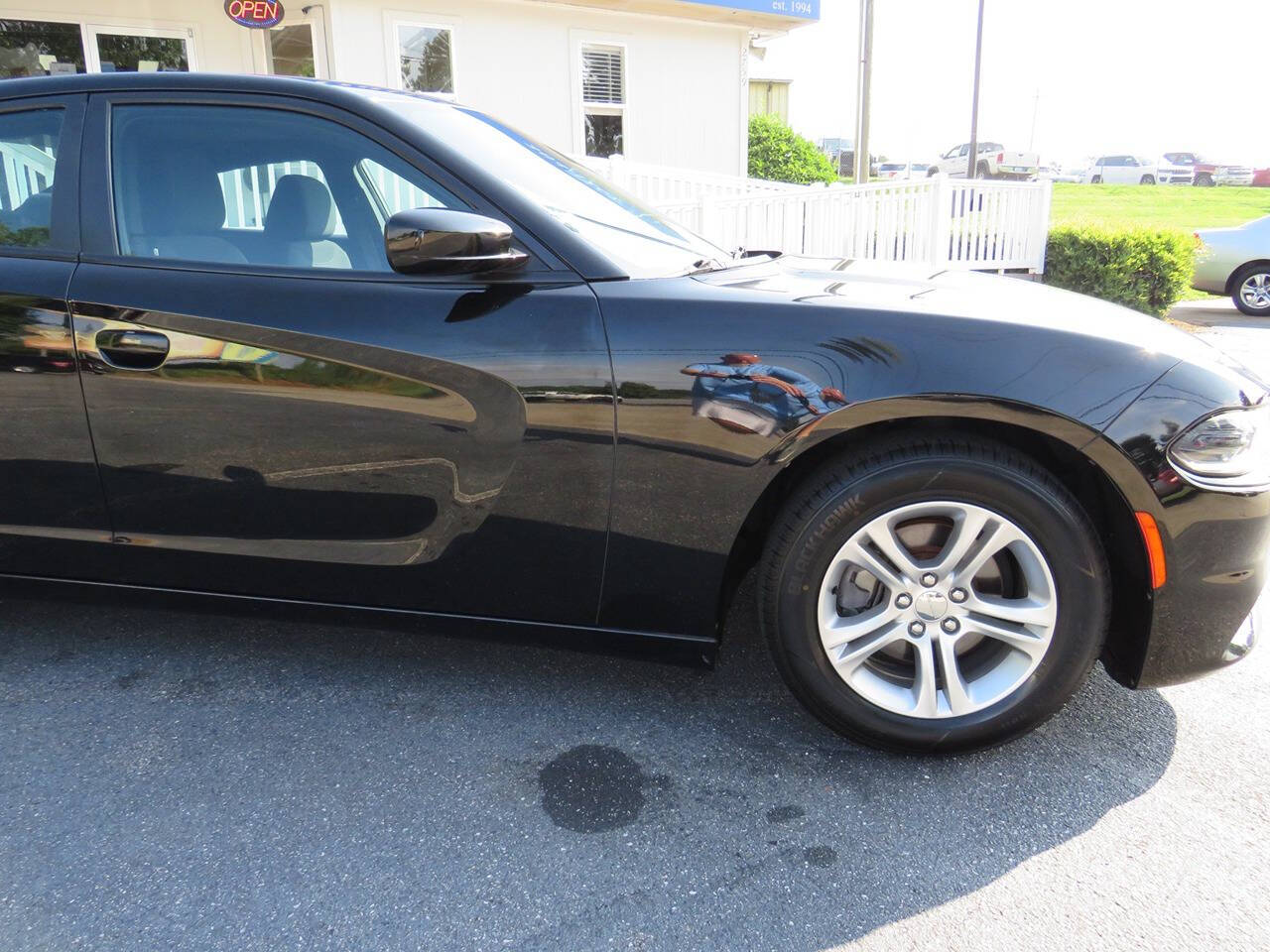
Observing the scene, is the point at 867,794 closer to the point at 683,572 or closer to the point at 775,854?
the point at 775,854

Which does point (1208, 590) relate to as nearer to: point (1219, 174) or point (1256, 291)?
point (1256, 291)

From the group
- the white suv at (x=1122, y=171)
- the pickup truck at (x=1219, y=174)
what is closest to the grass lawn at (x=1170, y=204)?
the pickup truck at (x=1219, y=174)

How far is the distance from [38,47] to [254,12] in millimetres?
2094

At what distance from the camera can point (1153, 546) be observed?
215 cm

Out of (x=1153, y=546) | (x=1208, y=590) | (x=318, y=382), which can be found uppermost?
(x=318, y=382)

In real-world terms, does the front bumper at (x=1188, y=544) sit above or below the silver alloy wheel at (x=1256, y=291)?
above

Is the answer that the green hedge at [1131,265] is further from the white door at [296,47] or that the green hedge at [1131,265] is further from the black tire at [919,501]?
the black tire at [919,501]

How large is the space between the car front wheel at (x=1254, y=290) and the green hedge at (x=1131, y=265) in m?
2.15

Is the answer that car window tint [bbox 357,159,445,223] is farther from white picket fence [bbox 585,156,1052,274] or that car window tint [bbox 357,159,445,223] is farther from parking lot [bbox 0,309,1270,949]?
white picket fence [bbox 585,156,1052,274]

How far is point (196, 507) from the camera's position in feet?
8.05

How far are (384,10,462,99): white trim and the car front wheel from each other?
10143 mm

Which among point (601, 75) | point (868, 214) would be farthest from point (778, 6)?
point (868, 214)

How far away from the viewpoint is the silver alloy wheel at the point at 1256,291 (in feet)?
38.9

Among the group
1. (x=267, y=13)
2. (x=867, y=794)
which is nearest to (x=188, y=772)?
(x=867, y=794)
